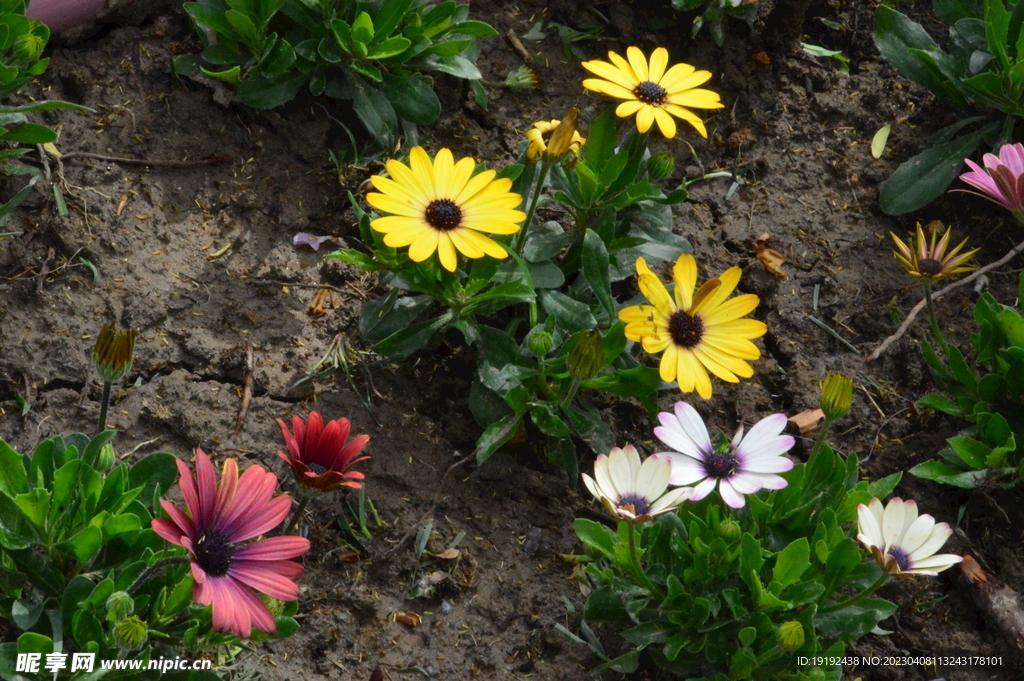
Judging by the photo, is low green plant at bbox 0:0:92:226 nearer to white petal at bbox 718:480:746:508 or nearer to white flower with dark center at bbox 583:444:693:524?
white flower with dark center at bbox 583:444:693:524

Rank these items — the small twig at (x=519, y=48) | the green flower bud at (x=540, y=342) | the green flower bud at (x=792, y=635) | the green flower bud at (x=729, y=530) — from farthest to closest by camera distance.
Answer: the small twig at (x=519, y=48) < the green flower bud at (x=540, y=342) < the green flower bud at (x=729, y=530) < the green flower bud at (x=792, y=635)

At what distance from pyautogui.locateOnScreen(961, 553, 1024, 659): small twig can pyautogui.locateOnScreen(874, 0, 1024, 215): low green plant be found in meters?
1.13

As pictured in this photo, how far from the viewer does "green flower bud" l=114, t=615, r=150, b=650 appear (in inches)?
62.6

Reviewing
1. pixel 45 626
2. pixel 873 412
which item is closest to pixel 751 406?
pixel 873 412

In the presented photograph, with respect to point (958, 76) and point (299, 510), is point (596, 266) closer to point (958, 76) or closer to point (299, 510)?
point (299, 510)

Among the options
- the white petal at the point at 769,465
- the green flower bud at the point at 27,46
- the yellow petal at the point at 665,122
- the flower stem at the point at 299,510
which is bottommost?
the white petal at the point at 769,465

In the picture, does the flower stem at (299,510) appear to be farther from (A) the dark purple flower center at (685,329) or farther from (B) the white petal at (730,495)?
(A) the dark purple flower center at (685,329)

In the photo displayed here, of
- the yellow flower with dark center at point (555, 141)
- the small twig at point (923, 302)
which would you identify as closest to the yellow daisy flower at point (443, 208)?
the yellow flower with dark center at point (555, 141)

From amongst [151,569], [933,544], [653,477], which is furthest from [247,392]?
[933,544]

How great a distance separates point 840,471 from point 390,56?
1692mm

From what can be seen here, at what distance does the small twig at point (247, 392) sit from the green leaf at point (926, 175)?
198 centimetres

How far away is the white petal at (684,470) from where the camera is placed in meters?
1.95

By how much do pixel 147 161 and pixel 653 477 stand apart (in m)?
1.71

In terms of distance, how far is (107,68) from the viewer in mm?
2732
